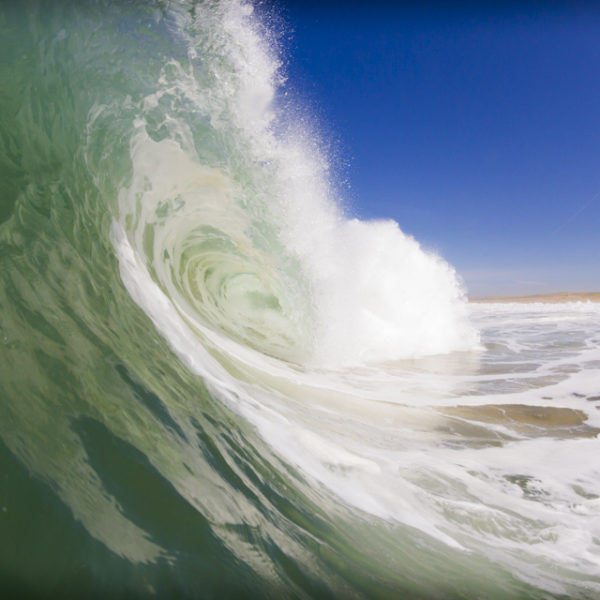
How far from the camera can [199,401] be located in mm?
2209

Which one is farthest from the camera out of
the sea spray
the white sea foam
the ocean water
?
the sea spray

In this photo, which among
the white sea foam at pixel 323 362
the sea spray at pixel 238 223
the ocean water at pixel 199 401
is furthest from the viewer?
the sea spray at pixel 238 223

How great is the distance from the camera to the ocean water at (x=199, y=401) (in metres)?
1.16

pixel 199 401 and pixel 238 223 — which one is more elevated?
pixel 238 223

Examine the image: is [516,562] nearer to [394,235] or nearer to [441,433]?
[441,433]

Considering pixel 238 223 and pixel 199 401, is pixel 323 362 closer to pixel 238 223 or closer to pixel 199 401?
pixel 238 223

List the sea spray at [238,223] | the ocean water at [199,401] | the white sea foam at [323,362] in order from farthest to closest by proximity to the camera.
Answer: the sea spray at [238,223] < the white sea foam at [323,362] < the ocean water at [199,401]

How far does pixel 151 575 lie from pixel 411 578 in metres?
0.96

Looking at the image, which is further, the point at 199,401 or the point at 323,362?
the point at 323,362

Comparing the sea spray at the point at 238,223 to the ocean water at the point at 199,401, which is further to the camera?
the sea spray at the point at 238,223

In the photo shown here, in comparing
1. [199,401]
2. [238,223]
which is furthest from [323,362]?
[199,401]

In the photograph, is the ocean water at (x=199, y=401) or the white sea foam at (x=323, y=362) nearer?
the ocean water at (x=199, y=401)

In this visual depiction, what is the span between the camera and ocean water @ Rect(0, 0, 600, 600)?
45.5 inches

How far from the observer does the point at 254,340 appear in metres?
5.68
